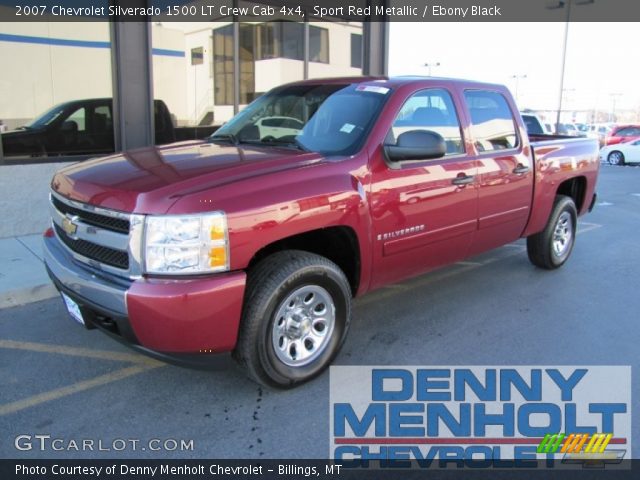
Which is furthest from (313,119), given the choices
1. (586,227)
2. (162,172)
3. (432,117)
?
(586,227)

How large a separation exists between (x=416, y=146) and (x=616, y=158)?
22645 mm

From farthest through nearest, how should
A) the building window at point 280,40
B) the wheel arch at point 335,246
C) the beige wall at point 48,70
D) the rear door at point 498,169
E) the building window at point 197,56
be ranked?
the building window at point 280,40 < the building window at point 197,56 < the beige wall at point 48,70 < the rear door at point 498,169 < the wheel arch at point 335,246

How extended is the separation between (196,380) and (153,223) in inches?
50.2

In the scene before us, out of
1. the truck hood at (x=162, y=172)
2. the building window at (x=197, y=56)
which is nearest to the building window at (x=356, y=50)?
the building window at (x=197, y=56)

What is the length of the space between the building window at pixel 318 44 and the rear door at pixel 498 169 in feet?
21.4

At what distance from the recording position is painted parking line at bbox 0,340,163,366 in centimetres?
404

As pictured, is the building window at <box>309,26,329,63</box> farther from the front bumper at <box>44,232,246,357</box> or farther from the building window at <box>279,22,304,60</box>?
the front bumper at <box>44,232,246,357</box>

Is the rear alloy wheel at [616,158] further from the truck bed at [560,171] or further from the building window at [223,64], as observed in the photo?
the building window at [223,64]

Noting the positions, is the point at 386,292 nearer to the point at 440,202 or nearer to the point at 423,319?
the point at 423,319

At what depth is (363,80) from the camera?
15.0 ft

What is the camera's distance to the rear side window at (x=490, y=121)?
4863mm

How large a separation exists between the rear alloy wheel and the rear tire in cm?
1909

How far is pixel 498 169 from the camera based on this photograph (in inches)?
194

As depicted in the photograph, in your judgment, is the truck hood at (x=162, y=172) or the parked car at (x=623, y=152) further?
the parked car at (x=623, y=152)
